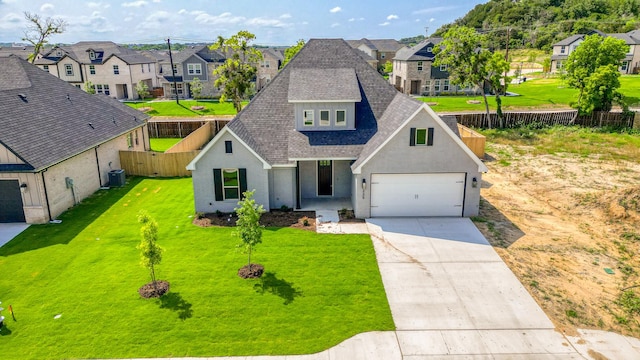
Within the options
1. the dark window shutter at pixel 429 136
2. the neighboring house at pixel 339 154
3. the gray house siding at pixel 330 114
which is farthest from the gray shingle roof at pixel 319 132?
the dark window shutter at pixel 429 136

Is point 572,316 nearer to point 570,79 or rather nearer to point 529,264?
point 529,264

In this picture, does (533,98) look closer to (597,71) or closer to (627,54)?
(597,71)

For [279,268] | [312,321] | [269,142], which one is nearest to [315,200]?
[269,142]

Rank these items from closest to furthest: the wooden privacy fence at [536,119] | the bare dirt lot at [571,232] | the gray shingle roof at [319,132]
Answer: the bare dirt lot at [571,232]
the gray shingle roof at [319,132]
the wooden privacy fence at [536,119]

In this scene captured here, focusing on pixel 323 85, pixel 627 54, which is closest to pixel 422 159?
pixel 323 85

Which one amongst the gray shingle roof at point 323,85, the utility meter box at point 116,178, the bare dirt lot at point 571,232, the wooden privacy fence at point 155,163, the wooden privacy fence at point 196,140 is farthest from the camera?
the wooden privacy fence at point 196,140

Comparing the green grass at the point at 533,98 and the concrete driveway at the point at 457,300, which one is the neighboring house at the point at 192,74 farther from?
the concrete driveway at the point at 457,300

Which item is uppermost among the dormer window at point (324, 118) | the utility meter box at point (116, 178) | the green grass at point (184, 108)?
the dormer window at point (324, 118)
